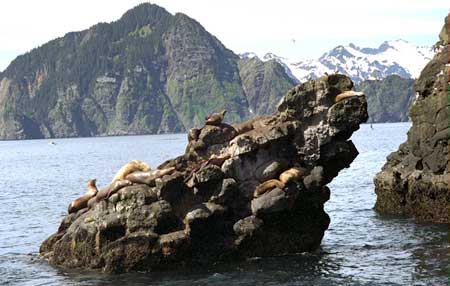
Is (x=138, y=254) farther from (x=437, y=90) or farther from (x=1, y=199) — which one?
(x=1, y=199)

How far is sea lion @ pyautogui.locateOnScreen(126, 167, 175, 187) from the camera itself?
107ft

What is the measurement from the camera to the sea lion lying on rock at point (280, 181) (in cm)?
3212

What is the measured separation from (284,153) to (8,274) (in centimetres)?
1490

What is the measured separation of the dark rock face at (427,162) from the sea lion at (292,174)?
12.4 meters

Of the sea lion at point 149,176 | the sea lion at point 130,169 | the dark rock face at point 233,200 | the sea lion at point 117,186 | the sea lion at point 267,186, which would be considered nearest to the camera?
the dark rock face at point 233,200

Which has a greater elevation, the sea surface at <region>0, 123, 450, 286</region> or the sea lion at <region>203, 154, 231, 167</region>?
the sea lion at <region>203, 154, 231, 167</region>

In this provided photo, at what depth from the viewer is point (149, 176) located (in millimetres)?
32812

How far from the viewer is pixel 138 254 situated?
1204 inches

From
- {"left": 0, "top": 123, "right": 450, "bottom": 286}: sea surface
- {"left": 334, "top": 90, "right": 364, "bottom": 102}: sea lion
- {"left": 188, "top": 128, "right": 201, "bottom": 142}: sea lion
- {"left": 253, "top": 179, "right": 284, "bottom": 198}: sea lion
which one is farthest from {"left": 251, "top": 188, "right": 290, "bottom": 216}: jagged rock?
{"left": 334, "top": 90, "right": 364, "bottom": 102}: sea lion

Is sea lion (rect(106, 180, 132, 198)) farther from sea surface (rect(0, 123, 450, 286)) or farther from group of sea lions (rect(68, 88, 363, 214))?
sea surface (rect(0, 123, 450, 286))

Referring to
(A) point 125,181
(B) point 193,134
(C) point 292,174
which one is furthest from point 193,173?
(C) point 292,174

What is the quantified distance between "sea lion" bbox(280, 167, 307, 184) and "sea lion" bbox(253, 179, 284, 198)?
26 cm

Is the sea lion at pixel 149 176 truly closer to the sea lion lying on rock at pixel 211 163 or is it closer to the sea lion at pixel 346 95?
the sea lion lying on rock at pixel 211 163

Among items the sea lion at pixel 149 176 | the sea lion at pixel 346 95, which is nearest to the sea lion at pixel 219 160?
the sea lion at pixel 149 176
